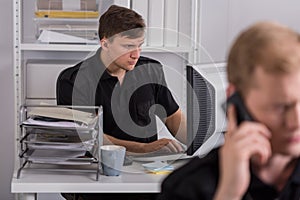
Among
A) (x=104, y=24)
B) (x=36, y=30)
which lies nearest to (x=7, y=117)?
(x=36, y=30)

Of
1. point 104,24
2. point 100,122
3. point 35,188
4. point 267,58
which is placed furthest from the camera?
point 104,24

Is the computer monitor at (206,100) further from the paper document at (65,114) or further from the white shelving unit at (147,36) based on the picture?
the white shelving unit at (147,36)

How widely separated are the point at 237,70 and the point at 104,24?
1796mm

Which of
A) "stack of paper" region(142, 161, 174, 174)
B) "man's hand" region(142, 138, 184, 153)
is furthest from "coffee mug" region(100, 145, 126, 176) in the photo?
"man's hand" region(142, 138, 184, 153)

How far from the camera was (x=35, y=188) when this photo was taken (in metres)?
2.13

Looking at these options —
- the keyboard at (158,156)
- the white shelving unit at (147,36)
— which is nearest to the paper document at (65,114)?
the keyboard at (158,156)

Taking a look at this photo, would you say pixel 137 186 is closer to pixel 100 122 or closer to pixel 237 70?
pixel 100 122

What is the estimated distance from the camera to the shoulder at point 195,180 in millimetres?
863

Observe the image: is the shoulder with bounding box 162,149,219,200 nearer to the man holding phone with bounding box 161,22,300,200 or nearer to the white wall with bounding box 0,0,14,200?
the man holding phone with bounding box 161,22,300,200

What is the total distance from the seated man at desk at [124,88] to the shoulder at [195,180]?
1.51 meters

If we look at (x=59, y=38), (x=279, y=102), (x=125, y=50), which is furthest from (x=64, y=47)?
(x=279, y=102)

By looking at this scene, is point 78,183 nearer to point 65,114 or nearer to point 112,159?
point 112,159

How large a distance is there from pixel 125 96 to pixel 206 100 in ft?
2.05

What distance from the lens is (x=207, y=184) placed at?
0.86 meters
